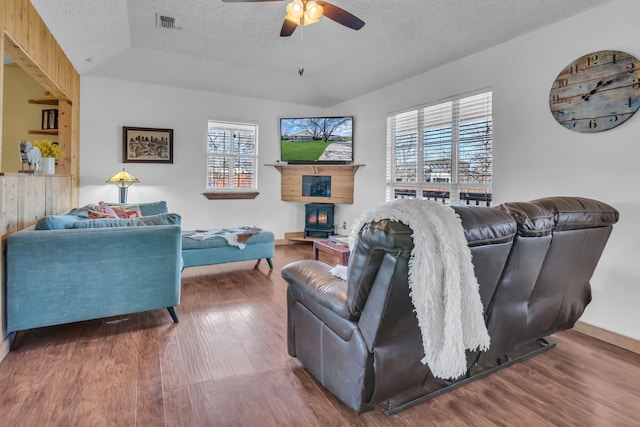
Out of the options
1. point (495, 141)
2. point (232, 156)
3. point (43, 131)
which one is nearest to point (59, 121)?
point (43, 131)

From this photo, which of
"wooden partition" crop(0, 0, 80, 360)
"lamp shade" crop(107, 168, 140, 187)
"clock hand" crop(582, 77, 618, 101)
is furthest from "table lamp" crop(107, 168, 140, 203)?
"clock hand" crop(582, 77, 618, 101)

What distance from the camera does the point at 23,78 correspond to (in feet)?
16.0

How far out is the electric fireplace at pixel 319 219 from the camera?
20.4ft

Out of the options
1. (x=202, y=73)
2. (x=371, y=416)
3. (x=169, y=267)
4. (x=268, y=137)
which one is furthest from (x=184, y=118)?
(x=371, y=416)

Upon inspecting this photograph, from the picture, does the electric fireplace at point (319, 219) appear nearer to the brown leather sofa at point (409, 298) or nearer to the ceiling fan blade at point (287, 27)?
the ceiling fan blade at point (287, 27)

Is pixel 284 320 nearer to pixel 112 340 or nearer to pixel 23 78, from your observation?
pixel 112 340

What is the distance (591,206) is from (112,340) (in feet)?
10.9

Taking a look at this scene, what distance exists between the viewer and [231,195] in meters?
5.83

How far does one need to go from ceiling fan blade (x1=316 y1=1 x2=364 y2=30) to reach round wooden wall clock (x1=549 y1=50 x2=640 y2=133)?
73.9 inches

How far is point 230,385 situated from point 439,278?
134 centimetres

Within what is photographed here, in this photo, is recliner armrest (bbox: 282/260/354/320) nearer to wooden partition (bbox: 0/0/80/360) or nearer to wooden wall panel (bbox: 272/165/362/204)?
wooden partition (bbox: 0/0/80/360)

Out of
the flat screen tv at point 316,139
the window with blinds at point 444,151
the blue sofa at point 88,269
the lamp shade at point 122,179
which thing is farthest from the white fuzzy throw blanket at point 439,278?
the flat screen tv at point 316,139

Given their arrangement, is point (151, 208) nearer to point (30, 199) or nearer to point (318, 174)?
point (30, 199)

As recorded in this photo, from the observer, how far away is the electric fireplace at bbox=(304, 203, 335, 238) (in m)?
6.21
